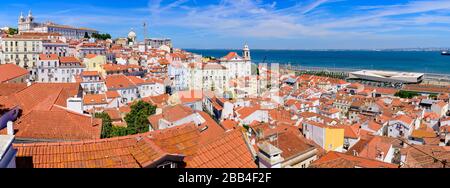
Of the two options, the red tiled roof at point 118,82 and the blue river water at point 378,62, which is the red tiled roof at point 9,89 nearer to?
the red tiled roof at point 118,82

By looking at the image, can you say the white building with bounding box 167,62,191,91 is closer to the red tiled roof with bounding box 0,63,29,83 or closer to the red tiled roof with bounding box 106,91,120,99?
the red tiled roof with bounding box 106,91,120,99

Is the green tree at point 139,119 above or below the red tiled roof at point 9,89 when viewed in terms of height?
below

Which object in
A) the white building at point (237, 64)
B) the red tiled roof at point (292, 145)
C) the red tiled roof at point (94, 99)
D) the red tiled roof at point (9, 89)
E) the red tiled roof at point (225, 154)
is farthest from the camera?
the white building at point (237, 64)

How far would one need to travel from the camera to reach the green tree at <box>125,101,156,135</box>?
10.1 meters

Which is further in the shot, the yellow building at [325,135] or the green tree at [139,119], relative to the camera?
the yellow building at [325,135]

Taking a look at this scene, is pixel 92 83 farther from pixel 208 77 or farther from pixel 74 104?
pixel 74 104

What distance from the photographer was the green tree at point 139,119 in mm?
10141

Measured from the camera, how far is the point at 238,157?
2.58 meters

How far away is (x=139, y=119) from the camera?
11.1 meters

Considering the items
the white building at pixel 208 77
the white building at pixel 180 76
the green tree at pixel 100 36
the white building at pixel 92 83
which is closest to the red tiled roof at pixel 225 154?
the white building at pixel 92 83

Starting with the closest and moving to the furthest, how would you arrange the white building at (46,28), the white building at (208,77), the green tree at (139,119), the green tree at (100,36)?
the green tree at (139,119), the white building at (208,77), the white building at (46,28), the green tree at (100,36)

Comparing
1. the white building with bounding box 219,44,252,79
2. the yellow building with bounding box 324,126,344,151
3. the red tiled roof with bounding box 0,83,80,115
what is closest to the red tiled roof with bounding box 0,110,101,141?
the red tiled roof with bounding box 0,83,80,115

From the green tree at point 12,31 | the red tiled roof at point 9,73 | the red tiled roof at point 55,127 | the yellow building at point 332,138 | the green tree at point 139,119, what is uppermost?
the green tree at point 12,31
